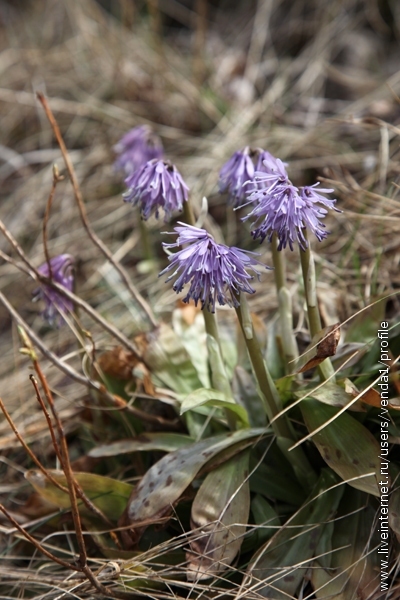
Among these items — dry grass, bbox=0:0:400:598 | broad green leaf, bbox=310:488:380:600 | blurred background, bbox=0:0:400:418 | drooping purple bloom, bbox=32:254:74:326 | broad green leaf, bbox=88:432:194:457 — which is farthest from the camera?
blurred background, bbox=0:0:400:418

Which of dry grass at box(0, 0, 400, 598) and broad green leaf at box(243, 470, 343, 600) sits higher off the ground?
dry grass at box(0, 0, 400, 598)

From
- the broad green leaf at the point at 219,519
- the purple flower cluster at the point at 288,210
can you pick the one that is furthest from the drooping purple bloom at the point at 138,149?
the broad green leaf at the point at 219,519

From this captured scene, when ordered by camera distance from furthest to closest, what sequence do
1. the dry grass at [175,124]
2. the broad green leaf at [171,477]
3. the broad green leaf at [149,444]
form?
the dry grass at [175,124] < the broad green leaf at [149,444] < the broad green leaf at [171,477]

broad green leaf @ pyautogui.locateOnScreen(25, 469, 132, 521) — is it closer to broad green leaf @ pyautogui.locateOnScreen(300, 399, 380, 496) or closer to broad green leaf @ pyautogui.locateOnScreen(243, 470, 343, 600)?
broad green leaf @ pyautogui.locateOnScreen(243, 470, 343, 600)

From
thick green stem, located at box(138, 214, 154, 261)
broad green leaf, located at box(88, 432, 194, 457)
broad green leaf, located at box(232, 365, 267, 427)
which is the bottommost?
broad green leaf, located at box(88, 432, 194, 457)

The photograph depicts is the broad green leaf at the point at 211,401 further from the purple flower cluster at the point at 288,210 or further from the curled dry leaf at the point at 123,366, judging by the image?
the purple flower cluster at the point at 288,210

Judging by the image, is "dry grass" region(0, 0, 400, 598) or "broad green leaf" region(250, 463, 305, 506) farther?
"dry grass" region(0, 0, 400, 598)

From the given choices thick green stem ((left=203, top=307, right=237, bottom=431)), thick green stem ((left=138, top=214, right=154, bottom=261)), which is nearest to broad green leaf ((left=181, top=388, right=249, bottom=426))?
thick green stem ((left=203, top=307, right=237, bottom=431))
